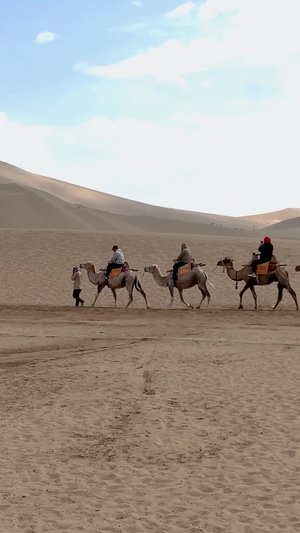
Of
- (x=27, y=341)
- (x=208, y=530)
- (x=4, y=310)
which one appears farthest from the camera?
(x=4, y=310)

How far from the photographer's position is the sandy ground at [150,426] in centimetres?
543

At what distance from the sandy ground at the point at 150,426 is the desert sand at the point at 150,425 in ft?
0.06

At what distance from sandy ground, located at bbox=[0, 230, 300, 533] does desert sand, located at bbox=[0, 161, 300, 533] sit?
2 centimetres

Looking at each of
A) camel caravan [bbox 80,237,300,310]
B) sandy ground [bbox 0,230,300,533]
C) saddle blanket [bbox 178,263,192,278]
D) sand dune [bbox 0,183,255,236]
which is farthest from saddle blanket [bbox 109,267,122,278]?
sand dune [bbox 0,183,255,236]

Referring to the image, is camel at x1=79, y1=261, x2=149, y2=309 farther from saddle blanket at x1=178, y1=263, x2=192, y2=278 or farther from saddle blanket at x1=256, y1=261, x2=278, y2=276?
saddle blanket at x1=256, y1=261, x2=278, y2=276

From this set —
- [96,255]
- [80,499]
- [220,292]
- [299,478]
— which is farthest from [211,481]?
[96,255]

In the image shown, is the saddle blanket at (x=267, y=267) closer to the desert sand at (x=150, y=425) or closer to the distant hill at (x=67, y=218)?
the desert sand at (x=150, y=425)

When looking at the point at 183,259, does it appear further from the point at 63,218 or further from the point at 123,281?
the point at 63,218

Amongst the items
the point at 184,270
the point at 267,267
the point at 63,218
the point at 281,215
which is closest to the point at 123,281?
the point at 184,270

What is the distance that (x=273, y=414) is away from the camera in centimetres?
820

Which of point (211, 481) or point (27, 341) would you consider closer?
point (211, 481)

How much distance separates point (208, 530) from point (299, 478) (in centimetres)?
141

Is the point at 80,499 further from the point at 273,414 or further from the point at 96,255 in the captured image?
the point at 96,255

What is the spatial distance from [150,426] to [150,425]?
0.04 metres
